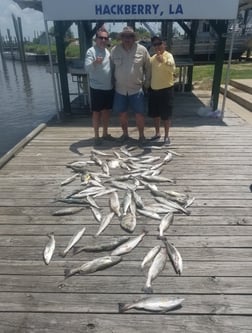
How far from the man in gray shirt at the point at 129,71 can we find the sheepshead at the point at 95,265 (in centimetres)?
348

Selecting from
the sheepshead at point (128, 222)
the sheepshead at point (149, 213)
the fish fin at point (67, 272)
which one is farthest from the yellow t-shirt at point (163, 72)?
the fish fin at point (67, 272)

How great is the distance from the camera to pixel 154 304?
8.16ft

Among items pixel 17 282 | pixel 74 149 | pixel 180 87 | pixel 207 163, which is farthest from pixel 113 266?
pixel 180 87

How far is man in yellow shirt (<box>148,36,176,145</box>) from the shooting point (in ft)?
17.8

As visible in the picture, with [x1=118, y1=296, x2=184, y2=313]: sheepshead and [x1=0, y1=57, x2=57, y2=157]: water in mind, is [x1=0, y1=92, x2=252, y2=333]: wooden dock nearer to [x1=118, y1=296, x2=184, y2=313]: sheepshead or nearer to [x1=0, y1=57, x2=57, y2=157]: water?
[x1=118, y1=296, x2=184, y2=313]: sheepshead

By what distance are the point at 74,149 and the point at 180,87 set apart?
7.88 meters

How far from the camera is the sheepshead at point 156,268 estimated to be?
267cm

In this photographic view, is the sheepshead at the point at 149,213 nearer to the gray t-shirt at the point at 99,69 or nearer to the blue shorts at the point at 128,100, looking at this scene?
the blue shorts at the point at 128,100

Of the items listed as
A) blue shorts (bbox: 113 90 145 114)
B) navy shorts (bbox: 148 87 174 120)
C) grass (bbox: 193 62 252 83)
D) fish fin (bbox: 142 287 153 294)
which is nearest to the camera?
fish fin (bbox: 142 287 153 294)

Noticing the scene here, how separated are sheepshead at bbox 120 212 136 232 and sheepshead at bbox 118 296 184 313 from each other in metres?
1.01

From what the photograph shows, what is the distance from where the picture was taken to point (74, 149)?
619cm

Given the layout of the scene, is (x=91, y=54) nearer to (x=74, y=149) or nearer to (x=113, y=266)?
(x=74, y=149)

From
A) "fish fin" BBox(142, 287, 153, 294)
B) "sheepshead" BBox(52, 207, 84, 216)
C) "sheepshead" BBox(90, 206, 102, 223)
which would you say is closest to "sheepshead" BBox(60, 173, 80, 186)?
"sheepshead" BBox(52, 207, 84, 216)

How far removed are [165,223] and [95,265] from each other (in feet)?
3.32
